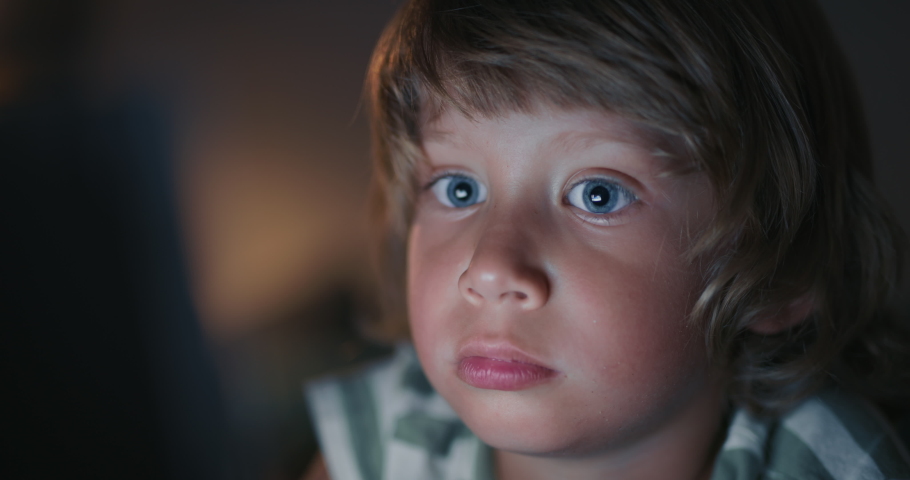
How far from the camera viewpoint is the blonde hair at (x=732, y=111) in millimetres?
521

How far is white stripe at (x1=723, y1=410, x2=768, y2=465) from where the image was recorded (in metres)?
0.68

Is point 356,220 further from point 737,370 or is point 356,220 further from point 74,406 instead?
point 737,370

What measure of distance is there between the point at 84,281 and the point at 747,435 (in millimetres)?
857

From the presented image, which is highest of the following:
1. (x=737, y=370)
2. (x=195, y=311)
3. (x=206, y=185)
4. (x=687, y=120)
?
(x=687, y=120)

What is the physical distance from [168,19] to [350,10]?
335mm

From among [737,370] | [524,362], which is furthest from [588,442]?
[737,370]

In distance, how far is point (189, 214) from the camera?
3.69 feet

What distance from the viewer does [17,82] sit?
0.84m

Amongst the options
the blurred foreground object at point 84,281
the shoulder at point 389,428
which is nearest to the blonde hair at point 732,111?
the shoulder at point 389,428

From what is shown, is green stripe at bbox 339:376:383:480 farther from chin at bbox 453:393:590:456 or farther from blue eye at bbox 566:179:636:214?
blue eye at bbox 566:179:636:214

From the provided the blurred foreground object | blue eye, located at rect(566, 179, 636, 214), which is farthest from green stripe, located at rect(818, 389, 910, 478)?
the blurred foreground object

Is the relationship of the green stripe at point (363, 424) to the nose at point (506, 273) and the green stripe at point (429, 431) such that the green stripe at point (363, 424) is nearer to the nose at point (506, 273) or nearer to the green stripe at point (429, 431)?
the green stripe at point (429, 431)

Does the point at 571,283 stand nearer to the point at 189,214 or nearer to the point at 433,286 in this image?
the point at 433,286

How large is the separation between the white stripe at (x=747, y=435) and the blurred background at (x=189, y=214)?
0.53 m
